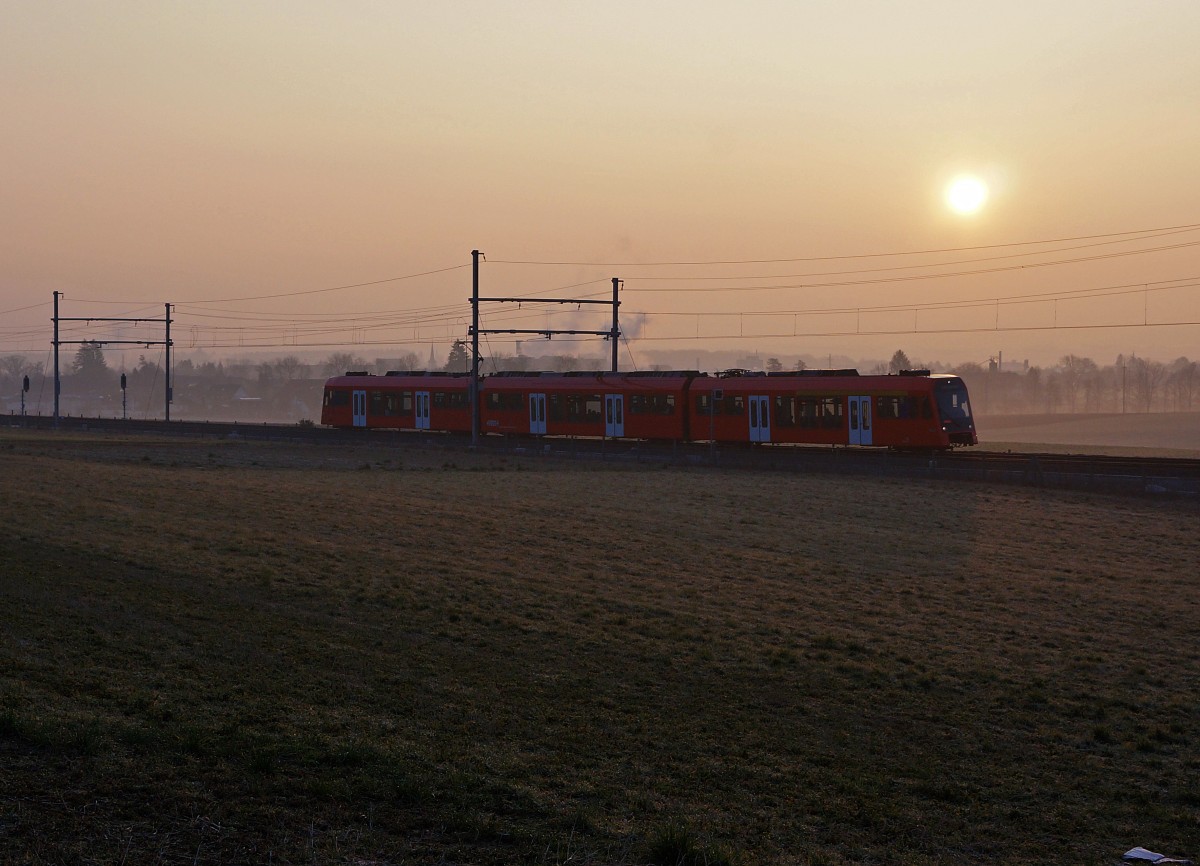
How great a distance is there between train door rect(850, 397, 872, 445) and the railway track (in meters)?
0.71

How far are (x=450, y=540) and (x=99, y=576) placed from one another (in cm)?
947

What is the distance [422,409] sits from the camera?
6388 cm

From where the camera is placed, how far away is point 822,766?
11.9m

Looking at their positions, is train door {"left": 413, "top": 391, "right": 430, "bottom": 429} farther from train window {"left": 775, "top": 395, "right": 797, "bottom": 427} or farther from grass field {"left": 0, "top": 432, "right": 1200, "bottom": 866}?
grass field {"left": 0, "top": 432, "right": 1200, "bottom": 866}

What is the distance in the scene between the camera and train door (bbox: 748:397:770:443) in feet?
169

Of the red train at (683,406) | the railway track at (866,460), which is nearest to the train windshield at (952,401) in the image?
the red train at (683,406)

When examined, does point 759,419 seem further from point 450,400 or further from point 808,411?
point 450,400

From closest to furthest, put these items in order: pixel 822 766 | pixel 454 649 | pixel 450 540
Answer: pixel 822 766
pixel 454 649
pixel 450 540

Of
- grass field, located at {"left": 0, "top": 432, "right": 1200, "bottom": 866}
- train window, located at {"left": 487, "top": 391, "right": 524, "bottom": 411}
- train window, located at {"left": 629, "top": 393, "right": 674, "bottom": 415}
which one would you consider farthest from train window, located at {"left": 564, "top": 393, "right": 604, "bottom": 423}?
grass field, located at {"left": 0, "top": 432, "right": 1200, "bottom": 866}

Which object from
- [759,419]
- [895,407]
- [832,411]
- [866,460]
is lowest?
[866,460]

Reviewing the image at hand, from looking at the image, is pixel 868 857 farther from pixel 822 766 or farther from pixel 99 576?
pixel 99 576

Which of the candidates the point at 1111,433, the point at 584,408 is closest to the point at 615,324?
the point at 584,408

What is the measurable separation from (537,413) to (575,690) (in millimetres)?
45859

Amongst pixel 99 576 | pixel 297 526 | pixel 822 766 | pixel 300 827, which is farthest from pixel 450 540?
pixel 300 827
